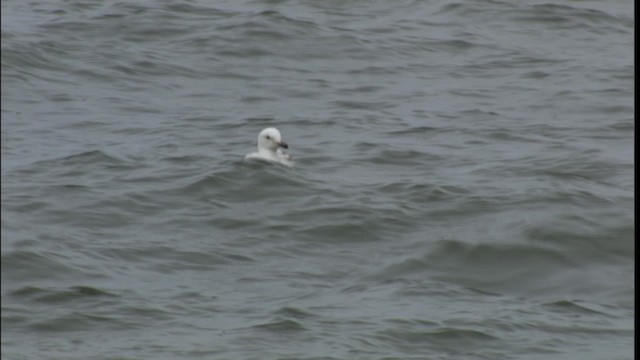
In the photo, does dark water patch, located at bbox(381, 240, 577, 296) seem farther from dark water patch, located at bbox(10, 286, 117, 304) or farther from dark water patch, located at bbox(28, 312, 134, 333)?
dark water patch, located at bbox(28, 312, 134, 333)

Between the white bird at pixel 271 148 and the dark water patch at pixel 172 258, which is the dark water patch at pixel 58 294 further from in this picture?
the white bird at pixel 271 148

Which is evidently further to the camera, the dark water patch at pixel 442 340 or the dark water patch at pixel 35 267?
the dark water patch at pixel 35 267

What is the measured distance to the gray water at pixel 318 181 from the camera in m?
8.92

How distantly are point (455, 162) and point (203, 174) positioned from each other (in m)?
2.19

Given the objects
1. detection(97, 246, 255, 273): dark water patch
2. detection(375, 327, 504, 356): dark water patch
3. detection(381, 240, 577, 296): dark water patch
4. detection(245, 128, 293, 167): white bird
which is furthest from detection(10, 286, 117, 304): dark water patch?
detection(245, 128, 293, 167): white bird

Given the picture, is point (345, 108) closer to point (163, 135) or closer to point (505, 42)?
point (163, 135)

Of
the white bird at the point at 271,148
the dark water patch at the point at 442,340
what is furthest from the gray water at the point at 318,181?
the white bird at the point at 271,148

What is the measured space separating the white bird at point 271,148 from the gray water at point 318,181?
16cm

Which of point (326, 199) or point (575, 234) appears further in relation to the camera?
point (326, 199)

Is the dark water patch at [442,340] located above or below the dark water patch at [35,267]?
below

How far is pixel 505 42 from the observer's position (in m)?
19.3

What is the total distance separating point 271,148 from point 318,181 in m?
0.62

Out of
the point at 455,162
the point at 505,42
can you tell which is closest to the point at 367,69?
the point at 505,42

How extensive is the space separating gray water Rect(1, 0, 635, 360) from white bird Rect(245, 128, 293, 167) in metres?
0.16
